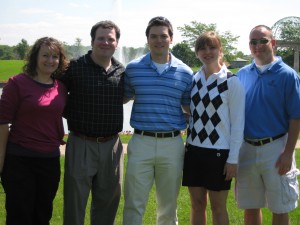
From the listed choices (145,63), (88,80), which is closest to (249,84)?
(145,63)

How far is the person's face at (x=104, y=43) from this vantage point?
427 cm

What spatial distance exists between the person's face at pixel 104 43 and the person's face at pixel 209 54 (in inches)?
36.8

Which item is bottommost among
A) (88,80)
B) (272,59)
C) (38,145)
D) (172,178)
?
(172,178)

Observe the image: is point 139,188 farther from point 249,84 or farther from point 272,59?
point 272,59

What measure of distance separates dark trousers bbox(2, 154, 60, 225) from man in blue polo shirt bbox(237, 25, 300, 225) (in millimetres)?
2101

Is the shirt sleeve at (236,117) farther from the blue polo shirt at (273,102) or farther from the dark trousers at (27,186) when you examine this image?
the dark trousers at (27,186)

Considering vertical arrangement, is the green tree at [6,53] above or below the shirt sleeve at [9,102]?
above

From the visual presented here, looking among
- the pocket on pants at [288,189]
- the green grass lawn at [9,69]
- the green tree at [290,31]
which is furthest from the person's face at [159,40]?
the green tree at [290,31]

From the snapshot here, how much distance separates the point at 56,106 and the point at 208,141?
1569mm

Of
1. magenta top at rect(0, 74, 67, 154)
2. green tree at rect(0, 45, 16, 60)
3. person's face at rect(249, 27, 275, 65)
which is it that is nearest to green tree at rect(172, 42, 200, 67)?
green tree at rect(0, 45, 16, 60)

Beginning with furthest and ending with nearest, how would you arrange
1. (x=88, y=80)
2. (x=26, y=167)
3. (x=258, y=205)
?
(x=258, y=205) → (x=88, y=80) → (x=26, y=167)

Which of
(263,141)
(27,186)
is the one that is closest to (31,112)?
(27,186)

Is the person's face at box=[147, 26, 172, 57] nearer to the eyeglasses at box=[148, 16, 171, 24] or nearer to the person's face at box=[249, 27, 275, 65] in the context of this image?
the eyeglasses at box=[148, 16, 171, 24]

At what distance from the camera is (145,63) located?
4.38 metres
